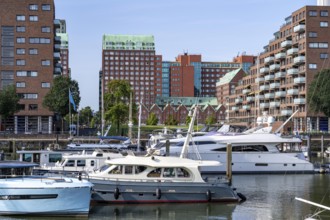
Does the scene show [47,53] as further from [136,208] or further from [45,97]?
[136,208]

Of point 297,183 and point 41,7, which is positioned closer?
point 297,183

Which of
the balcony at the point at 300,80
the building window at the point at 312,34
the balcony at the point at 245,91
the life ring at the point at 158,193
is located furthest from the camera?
the balcony at the point at 245,91

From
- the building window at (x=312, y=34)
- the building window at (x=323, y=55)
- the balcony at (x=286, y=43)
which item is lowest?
the building window at (x=323, y=55)

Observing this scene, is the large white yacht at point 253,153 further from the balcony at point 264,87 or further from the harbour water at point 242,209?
the balcony at point 264,87

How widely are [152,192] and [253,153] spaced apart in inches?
985

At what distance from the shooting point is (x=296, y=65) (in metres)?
135

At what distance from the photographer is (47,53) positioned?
122375 millimetres

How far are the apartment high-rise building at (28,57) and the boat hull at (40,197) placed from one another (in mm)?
88605

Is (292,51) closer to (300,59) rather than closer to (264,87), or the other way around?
(300,59)

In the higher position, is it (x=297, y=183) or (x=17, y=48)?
(x=17, y=48)

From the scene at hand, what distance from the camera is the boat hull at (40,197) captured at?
33656mm

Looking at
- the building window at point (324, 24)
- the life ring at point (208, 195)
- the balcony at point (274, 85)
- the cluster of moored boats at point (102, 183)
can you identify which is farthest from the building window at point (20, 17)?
the life ring at point (208, 195)

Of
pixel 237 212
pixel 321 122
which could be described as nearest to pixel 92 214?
pixel 237 212

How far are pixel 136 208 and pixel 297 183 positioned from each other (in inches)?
851
